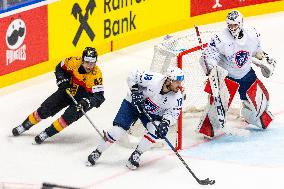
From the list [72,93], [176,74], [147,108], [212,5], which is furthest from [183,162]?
[212,5]

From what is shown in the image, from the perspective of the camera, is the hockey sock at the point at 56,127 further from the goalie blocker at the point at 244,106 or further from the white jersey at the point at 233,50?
the white jersey at the point at 233,50

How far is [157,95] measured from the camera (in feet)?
35.1

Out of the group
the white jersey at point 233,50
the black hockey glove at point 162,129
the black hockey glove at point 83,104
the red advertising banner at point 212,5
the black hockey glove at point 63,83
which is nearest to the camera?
the black hockey glove at point 162,129

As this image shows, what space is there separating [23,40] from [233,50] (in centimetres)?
271

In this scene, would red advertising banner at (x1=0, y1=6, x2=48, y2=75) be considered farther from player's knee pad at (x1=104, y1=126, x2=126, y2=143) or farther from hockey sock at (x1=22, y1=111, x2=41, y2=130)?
player's knee pad at (x1=104, y1=126, x2=126, y2=143)

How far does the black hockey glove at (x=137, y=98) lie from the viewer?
34.7ft

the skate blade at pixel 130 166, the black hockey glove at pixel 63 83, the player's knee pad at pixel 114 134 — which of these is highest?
the black hockey glove at pixel 63 83

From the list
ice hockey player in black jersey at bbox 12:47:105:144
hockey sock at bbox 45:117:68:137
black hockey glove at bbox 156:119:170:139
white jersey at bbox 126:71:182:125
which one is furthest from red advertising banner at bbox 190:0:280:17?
black hockey glove at bbox 156:119:170:139

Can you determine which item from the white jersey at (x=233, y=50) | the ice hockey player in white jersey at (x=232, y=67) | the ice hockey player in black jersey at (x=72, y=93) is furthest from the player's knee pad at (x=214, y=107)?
the ice hockey player in black jersey at (x=72, y=93)

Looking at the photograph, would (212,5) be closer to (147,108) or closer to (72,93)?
(72,93)

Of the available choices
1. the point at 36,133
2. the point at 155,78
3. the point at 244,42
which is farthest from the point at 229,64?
the point at 36,133

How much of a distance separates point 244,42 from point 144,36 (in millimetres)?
3533

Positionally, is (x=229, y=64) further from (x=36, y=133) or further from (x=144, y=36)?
(x=144, y=36)

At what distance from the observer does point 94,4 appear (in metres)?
13.9
